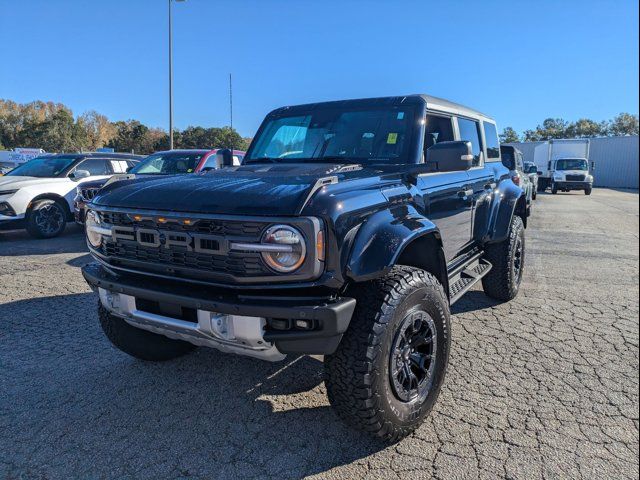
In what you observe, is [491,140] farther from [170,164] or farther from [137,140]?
[137,140]

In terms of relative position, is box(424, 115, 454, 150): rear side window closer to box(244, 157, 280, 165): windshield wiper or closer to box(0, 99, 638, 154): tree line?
box(244, 157, 280, 165): windshield wiper

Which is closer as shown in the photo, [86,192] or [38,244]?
[86,192]

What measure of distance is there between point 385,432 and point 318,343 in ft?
2.14

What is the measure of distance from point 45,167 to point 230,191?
30.0 feet

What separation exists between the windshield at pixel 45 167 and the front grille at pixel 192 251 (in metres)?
8.00

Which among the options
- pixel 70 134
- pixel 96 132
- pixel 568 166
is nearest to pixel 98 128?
pixel 96 132

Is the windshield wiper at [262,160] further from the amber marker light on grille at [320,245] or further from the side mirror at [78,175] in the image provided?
the side mirror at [78,175]

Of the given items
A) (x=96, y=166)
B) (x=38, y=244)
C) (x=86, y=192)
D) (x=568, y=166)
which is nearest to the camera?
(x=86, y=192)

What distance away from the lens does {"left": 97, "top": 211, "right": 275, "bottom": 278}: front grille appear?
2230mm

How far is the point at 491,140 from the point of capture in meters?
5.18

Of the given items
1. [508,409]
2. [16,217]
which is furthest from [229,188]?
[16,217]


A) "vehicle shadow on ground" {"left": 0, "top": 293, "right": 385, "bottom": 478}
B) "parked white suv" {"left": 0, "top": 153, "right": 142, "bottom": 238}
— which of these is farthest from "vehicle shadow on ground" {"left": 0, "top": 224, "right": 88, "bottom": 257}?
"vehicle shadow on ground" {"left": 0, "top": 293, "right": 385, "bottom": 478}

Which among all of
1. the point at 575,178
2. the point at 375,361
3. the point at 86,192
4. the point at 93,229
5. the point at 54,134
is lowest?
the point at 375,361

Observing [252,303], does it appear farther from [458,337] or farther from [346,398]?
[458,337]
